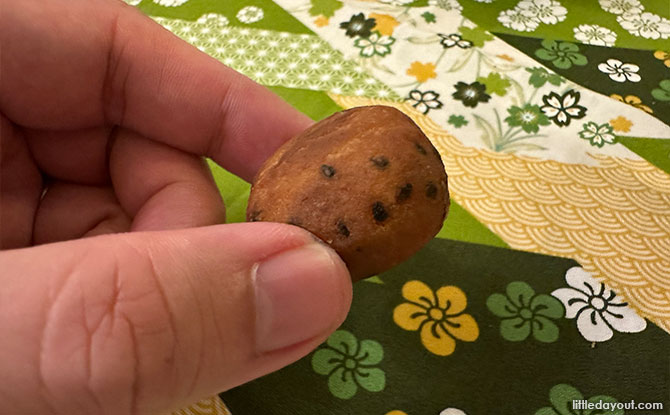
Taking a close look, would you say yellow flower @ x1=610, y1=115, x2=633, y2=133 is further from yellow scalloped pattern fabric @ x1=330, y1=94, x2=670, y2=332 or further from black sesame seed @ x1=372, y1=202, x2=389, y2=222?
black sesame seed @ x1=372, y1=202, x2=389, y2=222

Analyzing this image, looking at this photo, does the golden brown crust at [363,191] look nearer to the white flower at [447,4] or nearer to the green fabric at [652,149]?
the green fabric at [652,149]

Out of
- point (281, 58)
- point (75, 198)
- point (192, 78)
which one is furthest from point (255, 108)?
point (281, 58)

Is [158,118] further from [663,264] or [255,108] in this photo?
[663,264]

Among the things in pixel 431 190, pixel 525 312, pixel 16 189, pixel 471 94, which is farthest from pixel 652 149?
pixel 16 189

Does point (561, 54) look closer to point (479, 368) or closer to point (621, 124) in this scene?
point (621, 124)

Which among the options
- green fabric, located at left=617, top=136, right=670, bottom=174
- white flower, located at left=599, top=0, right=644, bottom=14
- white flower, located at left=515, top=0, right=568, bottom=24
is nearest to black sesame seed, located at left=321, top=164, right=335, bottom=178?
green fabric, located at left=617, top=136, right=670, bottom=174

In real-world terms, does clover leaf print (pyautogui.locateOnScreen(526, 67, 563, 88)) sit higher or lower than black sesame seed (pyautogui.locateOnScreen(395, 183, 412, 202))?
lower

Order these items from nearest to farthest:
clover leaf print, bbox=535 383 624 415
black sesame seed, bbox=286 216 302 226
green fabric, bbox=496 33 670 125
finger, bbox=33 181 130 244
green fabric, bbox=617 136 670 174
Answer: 1. black sesame seed, bbox=286 216 302 226
2. clover leaf print, bbox=535 383 624 415
3. finger, bbox=33 181 130 244
4. green fabric, bbox=617 136 670 174
5. green fabric, bbox=496 33 670 125
